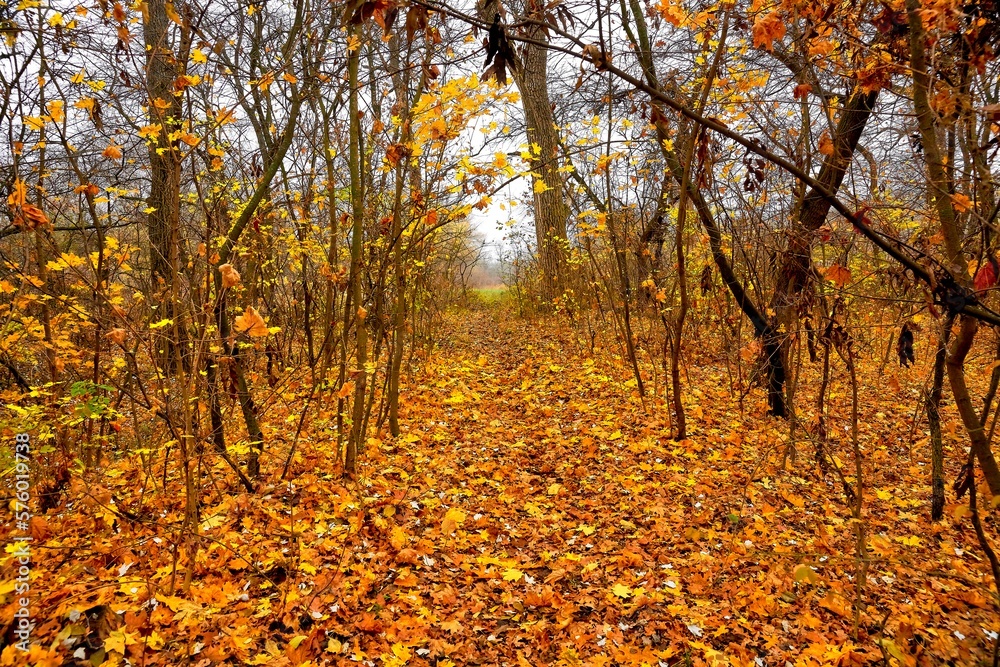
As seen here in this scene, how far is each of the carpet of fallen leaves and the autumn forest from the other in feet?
0.08

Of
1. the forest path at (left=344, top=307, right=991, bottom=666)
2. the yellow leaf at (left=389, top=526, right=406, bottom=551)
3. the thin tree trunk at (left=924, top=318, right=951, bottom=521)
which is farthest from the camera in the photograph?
the yellow leaf at (left=389, top=526, right=406, bottom=551)

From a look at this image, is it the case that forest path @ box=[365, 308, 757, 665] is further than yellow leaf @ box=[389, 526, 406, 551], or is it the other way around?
yellow leaf @ box=[389, 526, 406, 551]

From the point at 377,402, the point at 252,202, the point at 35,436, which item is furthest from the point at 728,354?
the point at 35,436

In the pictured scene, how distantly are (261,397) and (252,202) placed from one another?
265 centimetres

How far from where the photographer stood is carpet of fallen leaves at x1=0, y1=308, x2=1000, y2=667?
267 cm

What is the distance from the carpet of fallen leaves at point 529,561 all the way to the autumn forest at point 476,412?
0.02m

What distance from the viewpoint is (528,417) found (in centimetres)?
636

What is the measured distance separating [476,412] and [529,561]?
2974 millimetres

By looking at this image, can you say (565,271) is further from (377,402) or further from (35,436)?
(35,436)

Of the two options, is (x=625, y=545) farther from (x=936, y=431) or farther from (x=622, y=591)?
(x=936, y=431)

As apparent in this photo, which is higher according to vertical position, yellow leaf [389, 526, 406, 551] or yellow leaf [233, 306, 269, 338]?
yellow leaf [233, 306, 269, 338]

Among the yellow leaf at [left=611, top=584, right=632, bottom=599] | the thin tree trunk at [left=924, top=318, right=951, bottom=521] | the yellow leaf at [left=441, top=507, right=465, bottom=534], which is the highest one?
the thin tree trunk at [left=924, top=318, right=951, bottom=521]

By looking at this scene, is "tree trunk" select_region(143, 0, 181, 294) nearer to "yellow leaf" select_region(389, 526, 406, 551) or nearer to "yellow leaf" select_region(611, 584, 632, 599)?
"yellow leaf" select_region(389, 526, 406, 551)

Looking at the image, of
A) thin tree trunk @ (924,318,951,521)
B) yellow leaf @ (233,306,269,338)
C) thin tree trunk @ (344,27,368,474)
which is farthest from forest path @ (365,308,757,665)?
yellow leaf @ (233,306,269,338)
